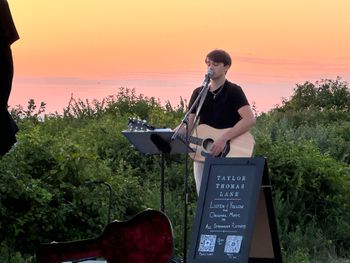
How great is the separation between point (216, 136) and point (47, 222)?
176 centimetres

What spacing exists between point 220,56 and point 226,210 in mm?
1698

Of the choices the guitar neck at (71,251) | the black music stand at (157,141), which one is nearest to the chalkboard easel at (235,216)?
the black music stand at (157,141)

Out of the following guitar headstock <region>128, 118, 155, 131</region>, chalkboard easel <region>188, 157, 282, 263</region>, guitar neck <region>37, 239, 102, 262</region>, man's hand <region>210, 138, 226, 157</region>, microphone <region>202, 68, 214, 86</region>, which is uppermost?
microphone <region>202, 68, 214, 86</region>

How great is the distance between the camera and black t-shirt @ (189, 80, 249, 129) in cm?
859

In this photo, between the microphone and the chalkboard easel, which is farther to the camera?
the microphone

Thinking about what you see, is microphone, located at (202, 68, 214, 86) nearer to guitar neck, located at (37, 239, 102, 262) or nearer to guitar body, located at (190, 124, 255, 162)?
guitar body, located at (190, 124, 255, 162)

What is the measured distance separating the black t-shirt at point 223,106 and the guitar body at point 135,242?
5.75 ft

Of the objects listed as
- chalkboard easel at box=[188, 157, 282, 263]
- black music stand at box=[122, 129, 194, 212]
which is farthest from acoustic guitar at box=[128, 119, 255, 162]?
chalkboard easel at box=[188, 157, 282, 263]

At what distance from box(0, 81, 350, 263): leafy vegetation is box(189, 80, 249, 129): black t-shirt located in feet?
3.86

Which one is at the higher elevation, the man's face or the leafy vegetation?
the man's face

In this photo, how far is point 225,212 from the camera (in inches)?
296

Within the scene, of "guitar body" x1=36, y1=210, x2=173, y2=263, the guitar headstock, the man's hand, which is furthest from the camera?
the man's hand

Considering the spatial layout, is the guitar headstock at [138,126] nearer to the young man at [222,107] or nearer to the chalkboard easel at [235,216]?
the young man at [222,107]

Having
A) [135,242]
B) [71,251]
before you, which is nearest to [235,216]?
[135,242]
